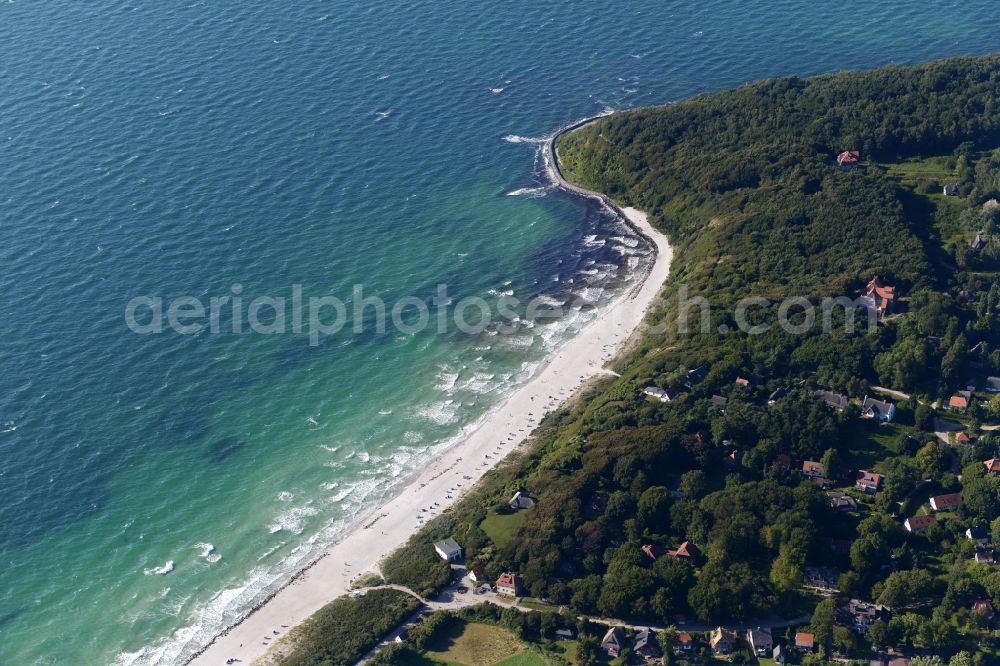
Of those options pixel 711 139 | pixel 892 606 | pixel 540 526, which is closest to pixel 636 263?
pixel 711 139

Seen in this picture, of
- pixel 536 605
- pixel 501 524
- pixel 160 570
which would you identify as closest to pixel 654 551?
pixel 536 605

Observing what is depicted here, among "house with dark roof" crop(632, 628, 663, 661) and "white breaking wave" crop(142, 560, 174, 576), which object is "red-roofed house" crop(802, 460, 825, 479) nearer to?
"house with dark roof" crop(632, 628, 663, 661)

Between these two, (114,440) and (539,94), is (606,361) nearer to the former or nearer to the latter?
Answer: (114,440)

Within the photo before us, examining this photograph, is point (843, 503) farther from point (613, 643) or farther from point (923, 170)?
point (923, 170)

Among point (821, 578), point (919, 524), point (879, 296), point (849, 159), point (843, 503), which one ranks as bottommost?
point (919, 524)

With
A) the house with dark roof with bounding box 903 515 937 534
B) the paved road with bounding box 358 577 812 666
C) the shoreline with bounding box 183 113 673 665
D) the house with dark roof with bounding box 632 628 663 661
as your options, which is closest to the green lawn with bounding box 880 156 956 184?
the shoreline with bounding box 183 113 673 665
